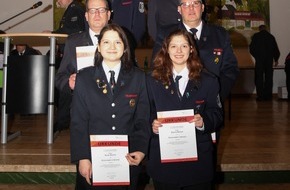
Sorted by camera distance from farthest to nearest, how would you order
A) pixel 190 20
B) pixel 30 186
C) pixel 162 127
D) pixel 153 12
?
pixel 30 186 → pixel 153 12 → pixel 190 20 → pixel 162 127

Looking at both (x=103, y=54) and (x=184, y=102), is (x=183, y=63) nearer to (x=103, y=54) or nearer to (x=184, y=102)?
(x=184, y=102)

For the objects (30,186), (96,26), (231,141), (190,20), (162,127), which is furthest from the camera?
(231,141)

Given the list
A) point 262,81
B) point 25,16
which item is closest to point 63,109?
point 25,16

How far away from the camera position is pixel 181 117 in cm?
180

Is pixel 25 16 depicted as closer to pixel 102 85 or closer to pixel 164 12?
pixel 164 12

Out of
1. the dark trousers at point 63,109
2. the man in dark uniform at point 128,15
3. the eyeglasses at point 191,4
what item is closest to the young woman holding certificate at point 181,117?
the eyeglasses at point 191,4

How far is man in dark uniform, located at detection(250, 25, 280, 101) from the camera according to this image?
28.0ft

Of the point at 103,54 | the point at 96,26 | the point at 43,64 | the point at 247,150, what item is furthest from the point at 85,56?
the point at 247,150

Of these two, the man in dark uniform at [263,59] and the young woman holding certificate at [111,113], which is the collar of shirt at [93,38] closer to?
the young woman holding certificate at [111,113]

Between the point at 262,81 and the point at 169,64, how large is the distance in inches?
284

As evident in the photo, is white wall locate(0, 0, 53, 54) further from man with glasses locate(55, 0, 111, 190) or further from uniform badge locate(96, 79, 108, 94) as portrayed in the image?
uniform badge locate(96, 79, 108, 94)

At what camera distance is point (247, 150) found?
10.7 ft

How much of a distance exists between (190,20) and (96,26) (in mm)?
584

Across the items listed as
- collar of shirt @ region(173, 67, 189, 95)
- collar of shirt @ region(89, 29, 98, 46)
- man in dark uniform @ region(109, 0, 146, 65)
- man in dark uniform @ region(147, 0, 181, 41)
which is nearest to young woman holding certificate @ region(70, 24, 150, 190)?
collar of shirt @ region(173, 67, 189, 95)
